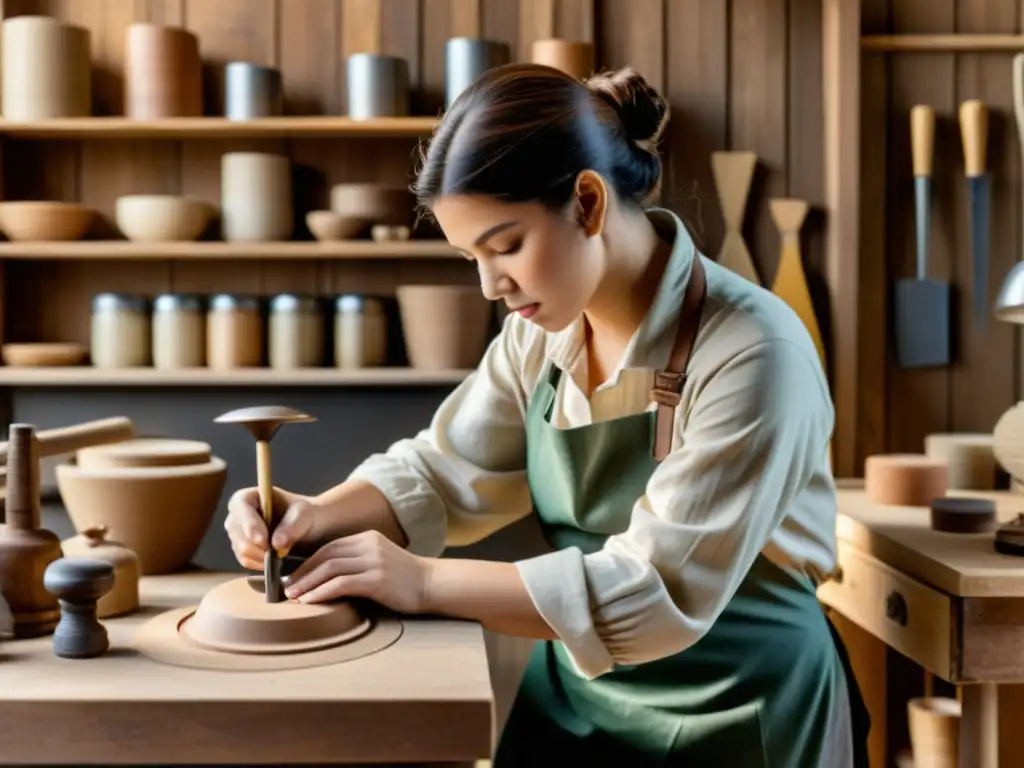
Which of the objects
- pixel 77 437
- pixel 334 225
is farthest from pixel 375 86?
pixel 77 437

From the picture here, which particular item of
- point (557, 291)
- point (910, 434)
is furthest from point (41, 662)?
point (910, 434)

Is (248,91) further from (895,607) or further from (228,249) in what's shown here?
(895,607)

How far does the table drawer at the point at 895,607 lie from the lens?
181cm

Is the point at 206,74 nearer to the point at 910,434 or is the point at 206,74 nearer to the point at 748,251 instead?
the point at 748,251

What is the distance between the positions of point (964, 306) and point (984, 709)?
1151mm

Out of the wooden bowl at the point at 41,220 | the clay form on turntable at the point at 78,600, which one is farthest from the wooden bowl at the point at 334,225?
the clay form on turntable at the point at 78,600

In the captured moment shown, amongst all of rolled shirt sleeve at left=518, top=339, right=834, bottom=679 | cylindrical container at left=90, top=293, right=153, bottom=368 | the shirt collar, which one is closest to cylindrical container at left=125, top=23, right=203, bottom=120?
cylindrical container at left=90, top=293, right=153, bottom=368

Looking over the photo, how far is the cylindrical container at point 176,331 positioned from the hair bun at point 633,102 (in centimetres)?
137

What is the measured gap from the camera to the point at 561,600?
51.8 inches

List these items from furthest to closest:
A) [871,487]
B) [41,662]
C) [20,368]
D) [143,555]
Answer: [20,368] < [871,487] < [143,555] < [41,662]

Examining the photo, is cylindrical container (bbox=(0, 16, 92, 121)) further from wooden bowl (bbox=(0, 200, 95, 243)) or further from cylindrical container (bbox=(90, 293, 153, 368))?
cylindrical container (bbox=(90, 293, 153, 368))

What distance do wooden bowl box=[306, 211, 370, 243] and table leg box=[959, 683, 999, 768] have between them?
1.54 meters

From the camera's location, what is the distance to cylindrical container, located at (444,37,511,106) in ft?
8.29

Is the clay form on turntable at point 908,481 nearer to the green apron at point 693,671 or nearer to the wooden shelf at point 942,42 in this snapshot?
the green apron at point 693,671
